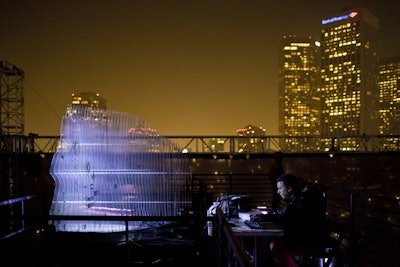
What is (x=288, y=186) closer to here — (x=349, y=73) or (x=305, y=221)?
(x=305, y=221)

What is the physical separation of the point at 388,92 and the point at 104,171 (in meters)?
119

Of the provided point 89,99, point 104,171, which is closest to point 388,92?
point 89,99

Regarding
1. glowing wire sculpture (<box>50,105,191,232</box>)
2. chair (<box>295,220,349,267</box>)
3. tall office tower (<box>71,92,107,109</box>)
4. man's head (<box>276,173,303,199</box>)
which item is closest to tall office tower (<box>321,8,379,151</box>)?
tall office tower (<box>71,92,107,109</box>)

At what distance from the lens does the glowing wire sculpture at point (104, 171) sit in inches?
222

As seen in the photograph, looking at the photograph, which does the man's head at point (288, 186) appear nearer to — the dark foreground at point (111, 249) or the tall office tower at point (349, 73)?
the dark foreground at point (111, 249)

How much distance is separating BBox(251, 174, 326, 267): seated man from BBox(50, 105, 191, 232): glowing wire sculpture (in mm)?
2585

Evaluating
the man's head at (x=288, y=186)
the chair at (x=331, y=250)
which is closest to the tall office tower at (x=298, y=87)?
the chair at (x=331, y=250)

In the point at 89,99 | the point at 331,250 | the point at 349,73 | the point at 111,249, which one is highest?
the point at 349,73

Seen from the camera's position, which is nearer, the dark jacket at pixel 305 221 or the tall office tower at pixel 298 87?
the dark jacket at pixel 305 221

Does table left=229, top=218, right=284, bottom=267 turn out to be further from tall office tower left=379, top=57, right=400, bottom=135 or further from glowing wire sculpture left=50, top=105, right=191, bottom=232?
→ tall office tower left=379, top=57, right=400, bottom=135

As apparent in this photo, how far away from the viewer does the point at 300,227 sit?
3586 millimetres

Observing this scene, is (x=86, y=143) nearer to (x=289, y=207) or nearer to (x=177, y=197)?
(x=177, y=197)

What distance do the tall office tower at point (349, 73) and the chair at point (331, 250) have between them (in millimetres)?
107598

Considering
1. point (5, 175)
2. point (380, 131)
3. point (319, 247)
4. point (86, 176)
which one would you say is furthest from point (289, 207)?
point (380, 131)
